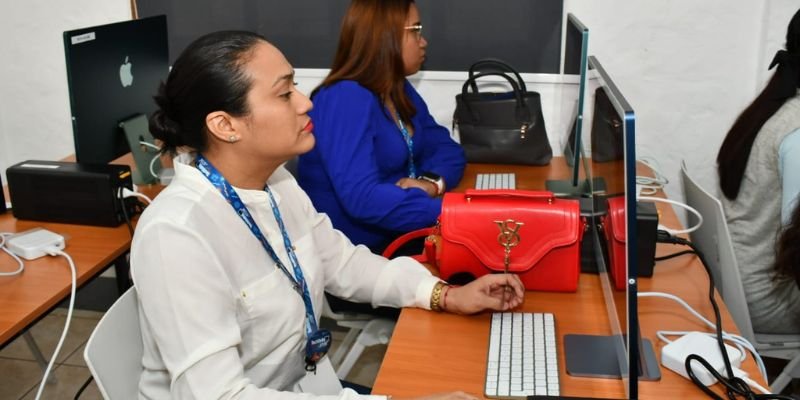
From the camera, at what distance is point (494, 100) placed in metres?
2.61

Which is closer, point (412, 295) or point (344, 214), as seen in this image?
point (412, 295)

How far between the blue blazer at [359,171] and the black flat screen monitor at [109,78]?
0.55 meters

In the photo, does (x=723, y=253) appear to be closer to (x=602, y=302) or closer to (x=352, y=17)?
(x=602, y=302)

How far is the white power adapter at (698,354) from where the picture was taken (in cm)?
123

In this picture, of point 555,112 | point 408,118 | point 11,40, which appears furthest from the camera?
point 11,40

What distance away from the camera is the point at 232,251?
4.15 feet

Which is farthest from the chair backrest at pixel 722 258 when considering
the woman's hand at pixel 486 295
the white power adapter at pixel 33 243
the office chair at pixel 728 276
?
the white power adapter at pixel 33 243

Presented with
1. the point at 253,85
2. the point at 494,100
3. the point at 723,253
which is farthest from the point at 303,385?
the point at 494,100

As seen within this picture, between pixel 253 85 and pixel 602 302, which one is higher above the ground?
pixel 253 85

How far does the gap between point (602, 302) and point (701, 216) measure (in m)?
0.43

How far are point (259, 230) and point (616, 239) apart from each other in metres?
0.63

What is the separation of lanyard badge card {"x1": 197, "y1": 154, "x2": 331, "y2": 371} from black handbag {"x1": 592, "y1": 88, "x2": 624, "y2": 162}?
2.00 feet

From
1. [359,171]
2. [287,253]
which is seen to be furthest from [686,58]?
[287,253]

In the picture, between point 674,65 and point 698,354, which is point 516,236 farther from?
point 674,65
